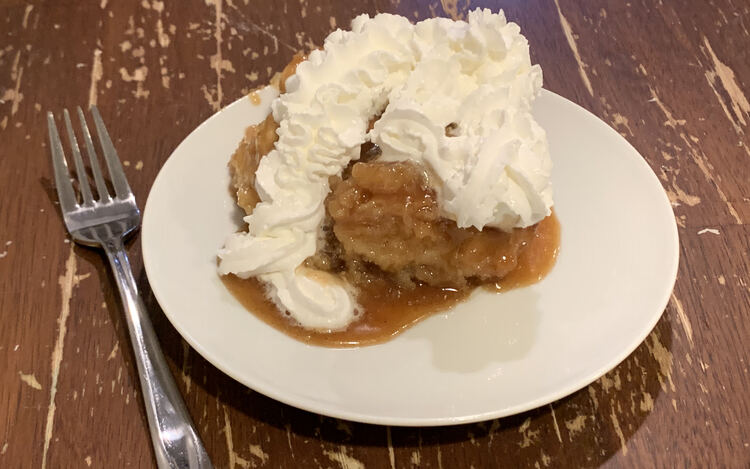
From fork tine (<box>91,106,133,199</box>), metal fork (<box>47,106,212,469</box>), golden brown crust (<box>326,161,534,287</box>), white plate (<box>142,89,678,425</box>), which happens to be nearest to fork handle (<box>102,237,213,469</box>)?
metal fork (<box>47,106,212,469</box>)

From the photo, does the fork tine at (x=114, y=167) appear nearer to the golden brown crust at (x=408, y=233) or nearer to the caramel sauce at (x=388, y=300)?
the caramel sauce at (x=388, y=300)

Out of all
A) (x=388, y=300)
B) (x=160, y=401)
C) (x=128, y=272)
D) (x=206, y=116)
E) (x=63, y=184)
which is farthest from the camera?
(x=206, y=116)

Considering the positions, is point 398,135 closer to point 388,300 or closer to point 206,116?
point 388,300

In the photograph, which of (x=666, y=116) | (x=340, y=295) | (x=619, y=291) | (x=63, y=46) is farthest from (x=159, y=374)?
(x=666, y=116)

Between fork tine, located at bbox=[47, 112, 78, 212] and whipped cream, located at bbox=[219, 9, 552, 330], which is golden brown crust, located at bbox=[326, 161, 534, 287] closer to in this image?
whipped cream, located at bbox=[219, 9, 552, 330]

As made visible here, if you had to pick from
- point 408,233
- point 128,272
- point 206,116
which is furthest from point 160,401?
point 206,116

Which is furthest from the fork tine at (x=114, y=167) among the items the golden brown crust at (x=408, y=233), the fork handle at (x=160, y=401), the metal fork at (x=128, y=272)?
the golden brown crust at (x=408, y=233)

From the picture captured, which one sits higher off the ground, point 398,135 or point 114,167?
point 398,135

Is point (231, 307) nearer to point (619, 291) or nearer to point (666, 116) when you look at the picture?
point (619, 291)
